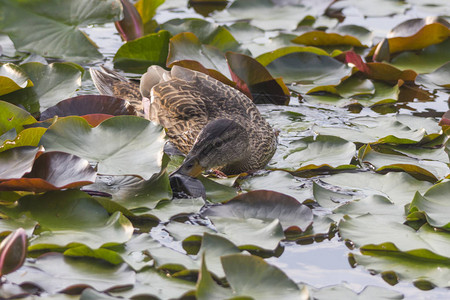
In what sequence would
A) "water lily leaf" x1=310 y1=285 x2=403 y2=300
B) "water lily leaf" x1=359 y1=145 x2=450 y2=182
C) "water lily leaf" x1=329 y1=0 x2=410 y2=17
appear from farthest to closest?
1. "water lily leaf" x1=329 y1=0 x2=410 y2=17
2. "water lily leaf" x1=359 y1=145 x2=450 y2=182
3. "water lily leaf" x1=310 y1=285 x2=403 y2=300

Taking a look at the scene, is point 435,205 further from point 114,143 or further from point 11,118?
point 11,118

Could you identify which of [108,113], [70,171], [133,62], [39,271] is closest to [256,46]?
[133,62]

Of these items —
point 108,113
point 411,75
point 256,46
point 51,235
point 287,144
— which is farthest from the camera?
point 256,46

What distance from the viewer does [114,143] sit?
4738 millimetres

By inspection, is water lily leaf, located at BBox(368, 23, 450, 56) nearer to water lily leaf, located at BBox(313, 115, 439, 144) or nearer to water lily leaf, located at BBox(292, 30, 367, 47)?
water lily leaf, located at BBox(292, 30, 367, 47)

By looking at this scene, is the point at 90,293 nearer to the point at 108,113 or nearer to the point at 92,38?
the point at 108,113

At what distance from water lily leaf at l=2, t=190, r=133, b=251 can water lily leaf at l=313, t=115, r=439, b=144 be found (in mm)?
2429

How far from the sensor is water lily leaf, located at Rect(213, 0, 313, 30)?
28.8ft

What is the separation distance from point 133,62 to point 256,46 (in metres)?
1.42

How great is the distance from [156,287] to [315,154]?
2.36 meters

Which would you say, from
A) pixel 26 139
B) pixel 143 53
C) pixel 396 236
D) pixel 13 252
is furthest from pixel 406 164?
pixel 143 53

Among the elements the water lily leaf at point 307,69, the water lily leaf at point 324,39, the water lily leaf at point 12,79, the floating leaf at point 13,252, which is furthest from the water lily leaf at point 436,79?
the floating leaf at point 13,252

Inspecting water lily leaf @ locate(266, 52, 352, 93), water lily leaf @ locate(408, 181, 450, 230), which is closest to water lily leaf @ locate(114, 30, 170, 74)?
water lily leaf @ locate(266, 52, 352, 93)

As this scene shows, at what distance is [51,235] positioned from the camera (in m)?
3.96
